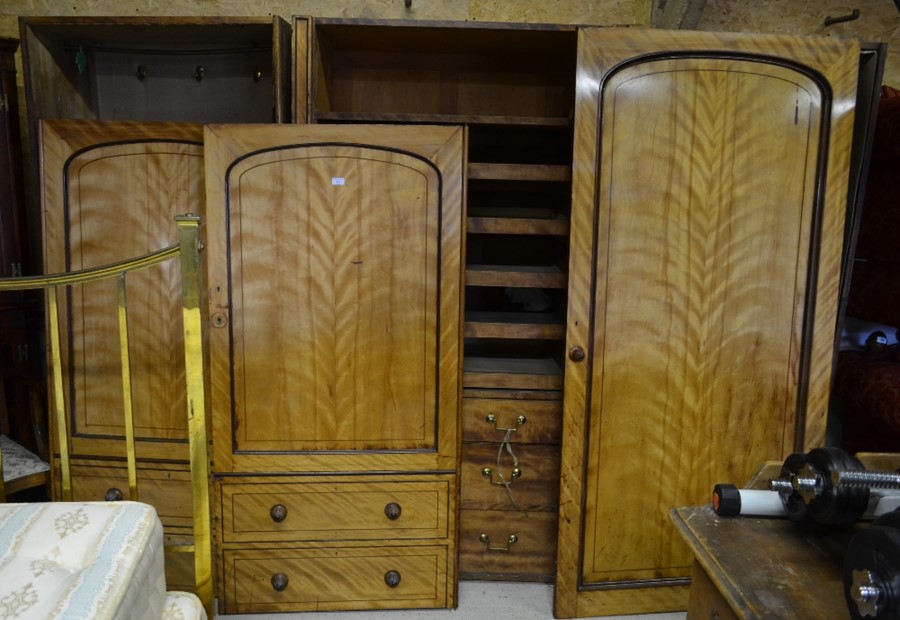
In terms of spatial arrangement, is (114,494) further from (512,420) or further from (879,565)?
(879,565)

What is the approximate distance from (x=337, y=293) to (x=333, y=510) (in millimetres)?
631

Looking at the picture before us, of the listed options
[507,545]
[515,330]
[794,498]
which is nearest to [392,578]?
[507,545]

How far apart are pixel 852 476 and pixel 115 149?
1.94m

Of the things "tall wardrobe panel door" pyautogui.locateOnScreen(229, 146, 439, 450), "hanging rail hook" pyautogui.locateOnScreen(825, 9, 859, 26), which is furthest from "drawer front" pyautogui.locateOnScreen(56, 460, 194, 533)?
"hanging rail hook" pyautogui.locateOnScreen(825, 9, 859, 26)

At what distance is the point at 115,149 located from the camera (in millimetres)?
1812

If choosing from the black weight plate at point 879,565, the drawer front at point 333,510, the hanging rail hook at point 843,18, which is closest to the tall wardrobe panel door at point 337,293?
the drawer front at point 333,510

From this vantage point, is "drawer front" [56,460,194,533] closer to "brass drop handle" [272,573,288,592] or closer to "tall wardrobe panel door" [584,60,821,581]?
"brass drop handle" [272,573,288,592]

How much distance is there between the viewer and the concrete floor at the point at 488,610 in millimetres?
1841

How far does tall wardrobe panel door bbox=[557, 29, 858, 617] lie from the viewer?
167 cm

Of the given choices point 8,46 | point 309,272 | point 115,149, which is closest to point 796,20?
point 309,272

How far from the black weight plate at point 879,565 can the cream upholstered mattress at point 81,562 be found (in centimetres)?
99

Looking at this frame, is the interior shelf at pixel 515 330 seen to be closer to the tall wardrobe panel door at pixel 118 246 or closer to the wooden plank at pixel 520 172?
the wooden plank at pixel 520 172

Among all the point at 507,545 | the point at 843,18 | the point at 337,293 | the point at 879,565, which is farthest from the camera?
the point at 843,18

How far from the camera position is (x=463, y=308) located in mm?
1748
